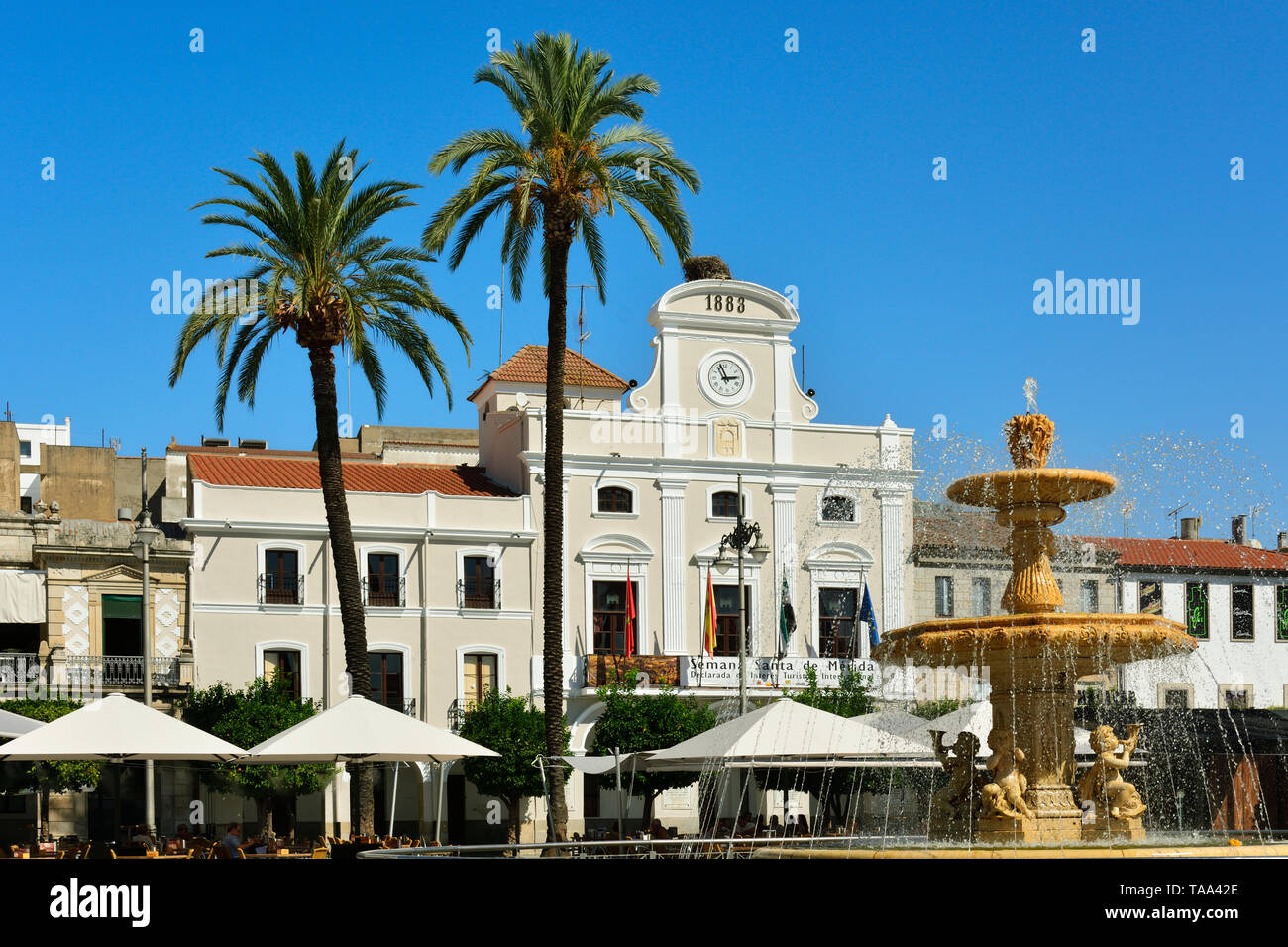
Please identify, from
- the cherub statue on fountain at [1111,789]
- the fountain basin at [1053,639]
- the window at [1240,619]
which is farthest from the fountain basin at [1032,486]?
the window at [1240,619]

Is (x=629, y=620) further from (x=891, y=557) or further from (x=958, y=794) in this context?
(x=958, y=794)

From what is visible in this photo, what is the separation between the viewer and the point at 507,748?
37.5m

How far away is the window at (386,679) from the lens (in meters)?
40.5

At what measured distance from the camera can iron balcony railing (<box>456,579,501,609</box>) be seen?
1650 inches

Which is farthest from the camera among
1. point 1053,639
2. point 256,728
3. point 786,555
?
point 786,555

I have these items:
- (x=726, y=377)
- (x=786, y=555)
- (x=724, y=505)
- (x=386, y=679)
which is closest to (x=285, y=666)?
(x=386, y=679)

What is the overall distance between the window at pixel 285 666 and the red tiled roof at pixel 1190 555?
23053 millimetres

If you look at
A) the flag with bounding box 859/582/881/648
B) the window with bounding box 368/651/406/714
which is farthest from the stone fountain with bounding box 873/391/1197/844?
the window with bounding box 368/651/406/714

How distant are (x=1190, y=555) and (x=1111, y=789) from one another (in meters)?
36.1

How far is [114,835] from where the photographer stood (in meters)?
38.1

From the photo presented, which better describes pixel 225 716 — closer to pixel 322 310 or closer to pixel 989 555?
pixel 322 310

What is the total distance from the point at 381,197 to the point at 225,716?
13.1 m

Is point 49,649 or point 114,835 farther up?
point 49,649

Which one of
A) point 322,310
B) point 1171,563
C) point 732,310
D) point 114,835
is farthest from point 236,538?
point 1171,563
